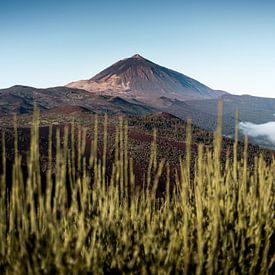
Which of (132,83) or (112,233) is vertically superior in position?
(132,83)

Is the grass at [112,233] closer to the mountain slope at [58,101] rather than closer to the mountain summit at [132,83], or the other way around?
the mountain slope at [58,101]

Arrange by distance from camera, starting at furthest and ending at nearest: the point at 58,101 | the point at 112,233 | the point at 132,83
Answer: the point at 132,83, the point at 58,101, the point at 112,233

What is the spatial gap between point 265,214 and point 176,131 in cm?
3146

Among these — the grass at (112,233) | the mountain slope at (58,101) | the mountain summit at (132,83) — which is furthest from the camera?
the mountain summit at (132,83)

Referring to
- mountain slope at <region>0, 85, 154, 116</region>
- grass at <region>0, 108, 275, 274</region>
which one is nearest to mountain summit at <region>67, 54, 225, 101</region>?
mountain slope at <region>0, 85, 154, 116</region>

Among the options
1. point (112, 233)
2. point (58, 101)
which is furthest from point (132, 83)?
point (112, 233)

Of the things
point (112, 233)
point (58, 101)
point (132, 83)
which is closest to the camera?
point (112, 233)

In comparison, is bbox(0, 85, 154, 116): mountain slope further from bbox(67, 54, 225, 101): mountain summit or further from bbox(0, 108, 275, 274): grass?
bbox(0, 108, 275, 274): grass

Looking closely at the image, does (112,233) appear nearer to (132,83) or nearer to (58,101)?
(58,101)

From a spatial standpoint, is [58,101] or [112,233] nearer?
[112,233]

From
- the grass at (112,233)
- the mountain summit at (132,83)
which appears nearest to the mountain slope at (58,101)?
the mountain summit at (132,83)

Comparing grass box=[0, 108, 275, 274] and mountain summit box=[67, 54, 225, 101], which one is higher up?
mountain summit box=[67, 54, 225, 101]

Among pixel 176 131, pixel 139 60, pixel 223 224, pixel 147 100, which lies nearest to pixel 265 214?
pixel 223 224

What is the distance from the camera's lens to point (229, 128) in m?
110
